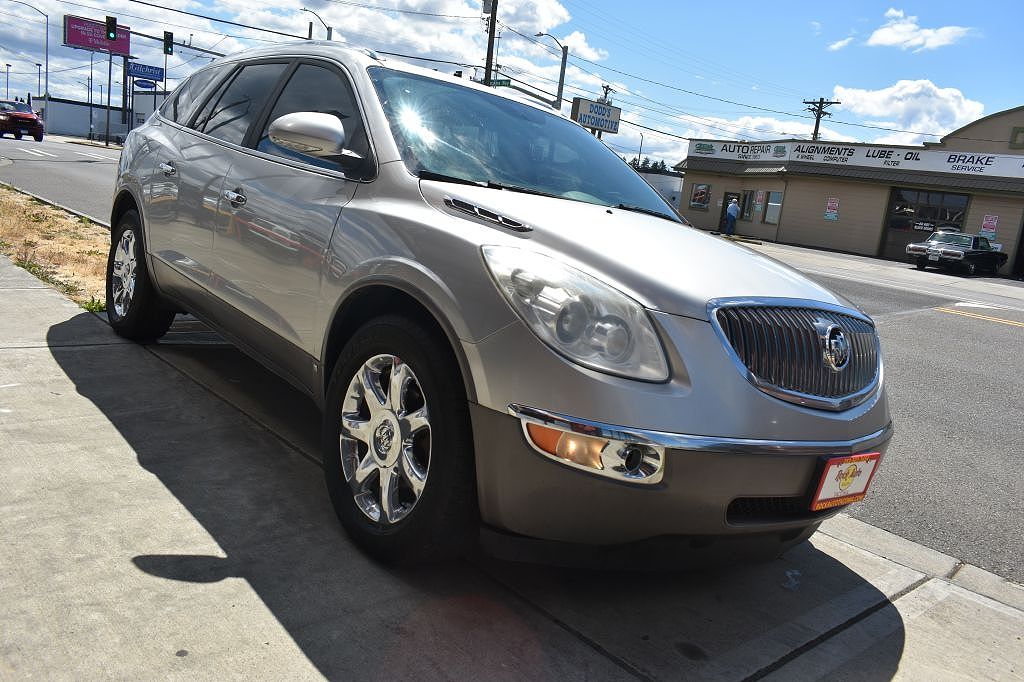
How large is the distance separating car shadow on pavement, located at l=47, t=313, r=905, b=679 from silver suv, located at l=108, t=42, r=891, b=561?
211 mm

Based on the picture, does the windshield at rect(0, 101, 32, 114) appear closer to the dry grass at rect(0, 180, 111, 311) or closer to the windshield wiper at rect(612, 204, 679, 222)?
the dry grass at rect(0, 180, 111, 311)

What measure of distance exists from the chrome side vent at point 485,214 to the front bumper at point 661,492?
1.98 feet

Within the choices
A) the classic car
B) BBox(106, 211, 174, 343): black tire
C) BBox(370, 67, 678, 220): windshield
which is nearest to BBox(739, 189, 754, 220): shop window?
the classic car

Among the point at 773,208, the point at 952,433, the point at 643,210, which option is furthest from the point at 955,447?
the point at 773,208

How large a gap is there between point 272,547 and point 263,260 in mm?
1269

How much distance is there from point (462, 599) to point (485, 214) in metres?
1.24

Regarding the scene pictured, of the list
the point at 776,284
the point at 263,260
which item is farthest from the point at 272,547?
the point at 776,284

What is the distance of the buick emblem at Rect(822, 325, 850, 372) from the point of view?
2543mm

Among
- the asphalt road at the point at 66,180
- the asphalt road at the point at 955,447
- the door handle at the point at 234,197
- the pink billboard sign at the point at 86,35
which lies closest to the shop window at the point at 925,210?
the asphalt road at the point at 955,447

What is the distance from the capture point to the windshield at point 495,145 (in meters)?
3.16

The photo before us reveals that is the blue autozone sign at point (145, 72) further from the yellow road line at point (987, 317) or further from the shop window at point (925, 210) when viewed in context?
the yellow road line at point (987, 317)

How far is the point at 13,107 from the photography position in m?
41.1

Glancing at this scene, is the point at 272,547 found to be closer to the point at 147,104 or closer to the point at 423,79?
the point at 423,79

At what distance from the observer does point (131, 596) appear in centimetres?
243
